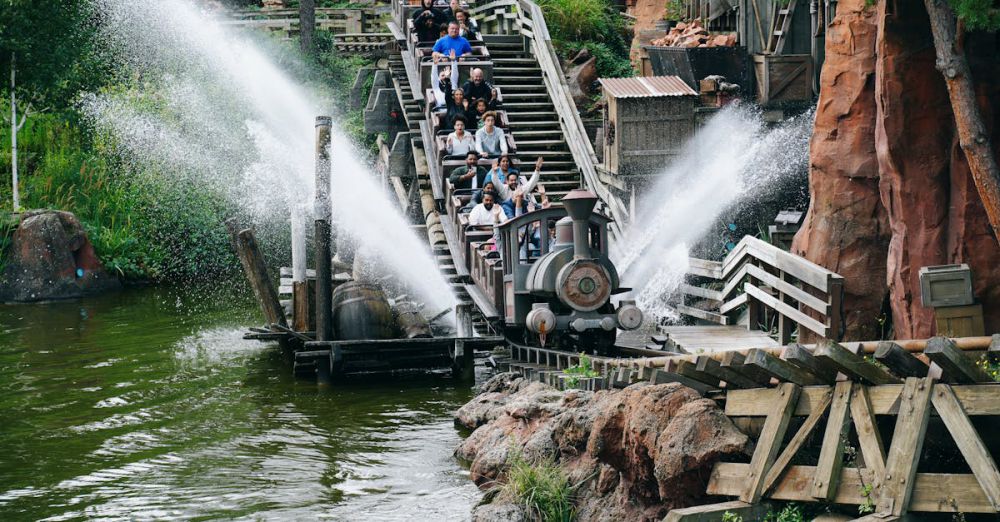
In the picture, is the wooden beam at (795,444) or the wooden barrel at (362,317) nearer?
the wooden beam at (795,444)

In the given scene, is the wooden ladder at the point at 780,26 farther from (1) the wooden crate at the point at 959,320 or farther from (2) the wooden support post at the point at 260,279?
(1) the wooden crate at the point at 959,320

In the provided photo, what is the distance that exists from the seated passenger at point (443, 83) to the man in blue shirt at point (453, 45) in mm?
682

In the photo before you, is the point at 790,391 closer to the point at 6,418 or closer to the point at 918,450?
the point at 918,450

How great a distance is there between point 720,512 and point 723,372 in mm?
1249

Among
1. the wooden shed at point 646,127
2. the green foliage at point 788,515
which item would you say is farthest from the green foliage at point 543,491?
the wooden shed at point 646,127

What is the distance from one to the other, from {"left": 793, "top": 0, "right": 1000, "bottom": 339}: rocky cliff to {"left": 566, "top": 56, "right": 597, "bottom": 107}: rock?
15.5 meters

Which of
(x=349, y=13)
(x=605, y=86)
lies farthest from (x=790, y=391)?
(x=349, y=13)

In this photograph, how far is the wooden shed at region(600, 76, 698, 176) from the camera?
23797 millimetres

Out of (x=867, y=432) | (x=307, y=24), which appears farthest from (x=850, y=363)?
(x=307, y=24)

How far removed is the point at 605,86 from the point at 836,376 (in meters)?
14.9

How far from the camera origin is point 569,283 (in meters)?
17.4

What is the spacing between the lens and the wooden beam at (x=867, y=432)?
9344mm

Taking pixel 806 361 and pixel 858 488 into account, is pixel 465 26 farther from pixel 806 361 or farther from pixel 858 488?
Result: pixel 858 488

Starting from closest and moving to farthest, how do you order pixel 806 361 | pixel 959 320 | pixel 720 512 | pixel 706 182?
1. pixel 806 361
2. pixel 720 512
3. pixel 959 320
4. pixel 706 182
